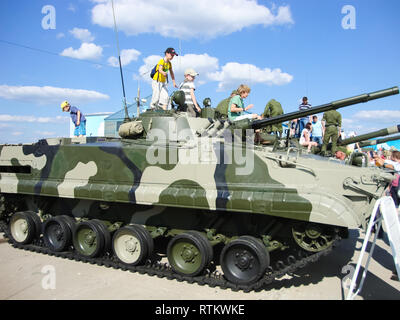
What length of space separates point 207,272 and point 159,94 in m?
4.58

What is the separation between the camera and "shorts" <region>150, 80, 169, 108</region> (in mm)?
9125

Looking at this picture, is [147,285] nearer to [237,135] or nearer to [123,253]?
[123,253]

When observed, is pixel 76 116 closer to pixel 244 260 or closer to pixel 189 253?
pixel 189 253

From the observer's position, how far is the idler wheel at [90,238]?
7.26 meters

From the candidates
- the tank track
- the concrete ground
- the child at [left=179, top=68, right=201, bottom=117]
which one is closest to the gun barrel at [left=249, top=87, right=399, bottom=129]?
the child at [left=179, top=68, right=201, bottom=117]

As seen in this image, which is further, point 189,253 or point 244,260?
point 189,253

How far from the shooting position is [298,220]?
5.71m

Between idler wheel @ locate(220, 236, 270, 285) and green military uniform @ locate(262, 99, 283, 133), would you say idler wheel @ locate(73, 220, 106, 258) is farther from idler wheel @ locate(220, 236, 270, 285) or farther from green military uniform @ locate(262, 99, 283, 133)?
green military uniform @ locate(262, 99, 283, 133)

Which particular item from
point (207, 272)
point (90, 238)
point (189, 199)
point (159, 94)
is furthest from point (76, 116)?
point (207, 272)

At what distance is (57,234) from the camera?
7918mm

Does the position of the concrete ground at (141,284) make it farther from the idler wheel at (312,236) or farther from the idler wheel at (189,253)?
the idler wheel at (312,236)
